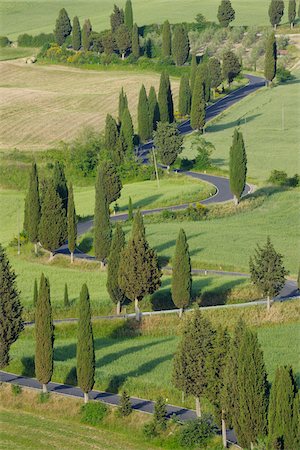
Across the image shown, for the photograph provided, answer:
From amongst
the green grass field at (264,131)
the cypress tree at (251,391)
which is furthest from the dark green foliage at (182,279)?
the green grass field at (264,131)

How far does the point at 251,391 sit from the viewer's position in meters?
57.4

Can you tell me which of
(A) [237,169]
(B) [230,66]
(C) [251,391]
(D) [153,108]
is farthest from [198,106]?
A: (C) [251,391]

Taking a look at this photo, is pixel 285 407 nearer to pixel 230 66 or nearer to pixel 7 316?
pixel 7 316

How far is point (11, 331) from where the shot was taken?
240 ft

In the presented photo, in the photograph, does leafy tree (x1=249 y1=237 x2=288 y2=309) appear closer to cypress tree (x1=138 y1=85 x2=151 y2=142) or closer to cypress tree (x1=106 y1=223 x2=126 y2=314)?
cypress tree (x1=106 y1=223 x2=126 y2=314)

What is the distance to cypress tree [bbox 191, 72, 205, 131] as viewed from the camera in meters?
154

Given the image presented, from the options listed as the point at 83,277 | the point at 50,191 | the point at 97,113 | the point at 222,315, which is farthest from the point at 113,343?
the point at 97,113

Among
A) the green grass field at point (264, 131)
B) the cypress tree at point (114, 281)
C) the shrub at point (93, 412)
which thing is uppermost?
the cypress tree at point (114, 281)

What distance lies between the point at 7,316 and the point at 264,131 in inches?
3568

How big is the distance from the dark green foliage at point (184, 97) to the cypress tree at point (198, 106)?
9.07m

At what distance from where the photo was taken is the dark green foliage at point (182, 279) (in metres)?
82.1

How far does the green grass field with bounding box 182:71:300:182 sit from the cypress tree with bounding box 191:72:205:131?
6.64 ft

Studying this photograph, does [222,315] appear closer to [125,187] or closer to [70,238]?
[70,238]

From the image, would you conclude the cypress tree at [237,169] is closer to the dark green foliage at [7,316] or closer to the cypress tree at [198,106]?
the cypress tree at [198,106]
